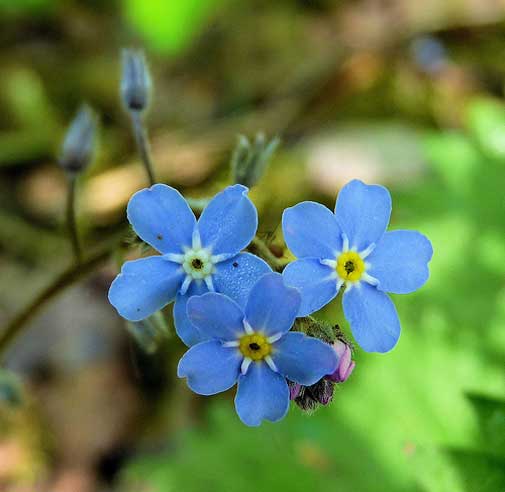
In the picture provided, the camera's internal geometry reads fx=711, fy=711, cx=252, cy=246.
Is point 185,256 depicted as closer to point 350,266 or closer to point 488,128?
point 350,266

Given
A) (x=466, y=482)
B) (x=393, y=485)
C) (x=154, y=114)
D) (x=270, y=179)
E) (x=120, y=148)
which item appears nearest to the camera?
(x=466, y=482)

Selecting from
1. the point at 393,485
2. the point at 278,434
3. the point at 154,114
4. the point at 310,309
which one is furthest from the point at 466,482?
the point at 154,114

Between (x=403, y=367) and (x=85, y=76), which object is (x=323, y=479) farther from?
(x=85, y=76)

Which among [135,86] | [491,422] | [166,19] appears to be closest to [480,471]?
[491,422]

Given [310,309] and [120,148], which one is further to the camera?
[120,148]

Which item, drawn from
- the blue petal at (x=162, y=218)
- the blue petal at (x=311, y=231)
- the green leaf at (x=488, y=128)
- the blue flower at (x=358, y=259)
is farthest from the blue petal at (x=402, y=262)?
the green leaf at (x=488, y=128)

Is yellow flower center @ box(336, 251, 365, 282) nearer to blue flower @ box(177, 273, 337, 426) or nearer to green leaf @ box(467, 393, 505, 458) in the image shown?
blue flower @ box(177, 273, 337, 426)
